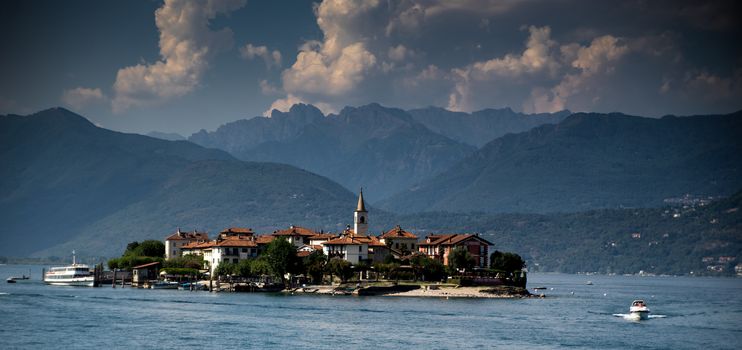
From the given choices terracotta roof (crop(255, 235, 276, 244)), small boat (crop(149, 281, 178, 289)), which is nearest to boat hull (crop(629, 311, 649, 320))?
small boat (crop(149, 281, 178, 289))

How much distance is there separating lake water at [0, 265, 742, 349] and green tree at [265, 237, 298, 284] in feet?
42.9

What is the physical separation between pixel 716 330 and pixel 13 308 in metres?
72.8

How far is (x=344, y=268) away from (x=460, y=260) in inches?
697

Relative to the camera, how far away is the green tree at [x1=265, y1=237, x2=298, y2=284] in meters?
155

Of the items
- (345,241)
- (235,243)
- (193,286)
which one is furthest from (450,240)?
(193,286)

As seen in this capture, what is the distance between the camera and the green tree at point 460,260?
520 feet

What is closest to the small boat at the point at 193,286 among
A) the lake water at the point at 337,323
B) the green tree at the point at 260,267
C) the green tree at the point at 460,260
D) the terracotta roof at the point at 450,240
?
the green tree at the point at 260,267

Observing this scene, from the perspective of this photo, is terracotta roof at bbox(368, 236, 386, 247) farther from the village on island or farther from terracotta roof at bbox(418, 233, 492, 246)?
terracotta roof at bbox(418, 233, 492, 246)

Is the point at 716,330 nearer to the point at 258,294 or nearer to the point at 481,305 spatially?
the point at 481,305

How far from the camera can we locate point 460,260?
158m

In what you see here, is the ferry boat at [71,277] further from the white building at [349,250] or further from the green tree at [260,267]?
the white building at [349,250]

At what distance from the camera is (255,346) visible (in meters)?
82.1

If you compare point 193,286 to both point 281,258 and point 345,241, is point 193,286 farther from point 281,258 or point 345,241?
point 345,241

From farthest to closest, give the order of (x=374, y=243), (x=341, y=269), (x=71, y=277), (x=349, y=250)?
1. (x=71, y=277)
2. (x=374, y=243)
3. (x=349, y=250)
4. (x=341, y=269)
